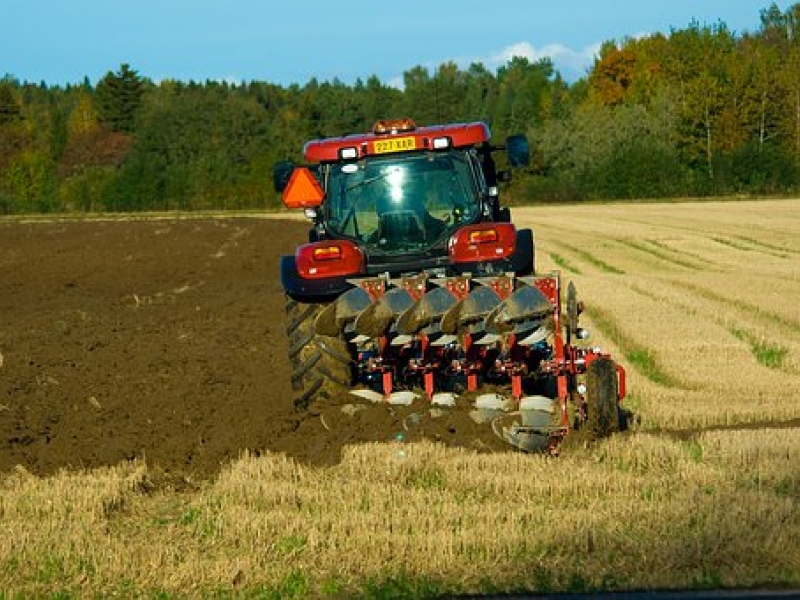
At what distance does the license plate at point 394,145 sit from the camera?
1037 cm

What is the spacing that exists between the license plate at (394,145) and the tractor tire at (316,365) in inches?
54.5

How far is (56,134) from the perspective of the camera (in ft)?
358

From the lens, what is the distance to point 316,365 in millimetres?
9562

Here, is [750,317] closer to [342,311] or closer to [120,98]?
[342,311]

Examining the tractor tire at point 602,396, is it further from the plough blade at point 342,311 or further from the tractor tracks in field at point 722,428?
the plough blade at point 342,311

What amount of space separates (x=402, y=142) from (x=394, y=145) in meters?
0.06

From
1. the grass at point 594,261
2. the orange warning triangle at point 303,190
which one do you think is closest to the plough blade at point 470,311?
the orange warning triangle at point 303,190

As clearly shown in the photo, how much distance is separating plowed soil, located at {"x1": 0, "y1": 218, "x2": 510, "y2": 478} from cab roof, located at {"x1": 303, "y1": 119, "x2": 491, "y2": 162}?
1.79m

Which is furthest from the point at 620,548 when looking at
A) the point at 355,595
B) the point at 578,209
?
the point at 578,209

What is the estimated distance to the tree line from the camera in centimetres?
6356

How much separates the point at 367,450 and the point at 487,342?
1042 mm

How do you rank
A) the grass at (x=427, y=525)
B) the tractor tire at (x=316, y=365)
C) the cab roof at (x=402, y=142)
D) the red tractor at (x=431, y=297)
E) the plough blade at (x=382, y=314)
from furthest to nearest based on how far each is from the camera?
1. the cab roof at (x=402, y=142)
2. the tractor tire at (x=316, y=365)
3. the plough blade at (x=382, y=314)
4. the red tractor at (x=431, y=297)
5. the grass at (x=427, y=525)

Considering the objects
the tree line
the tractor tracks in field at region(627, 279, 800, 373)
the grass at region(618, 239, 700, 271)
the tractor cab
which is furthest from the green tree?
the tractor cab

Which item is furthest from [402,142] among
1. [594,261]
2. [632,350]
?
[594,261]
